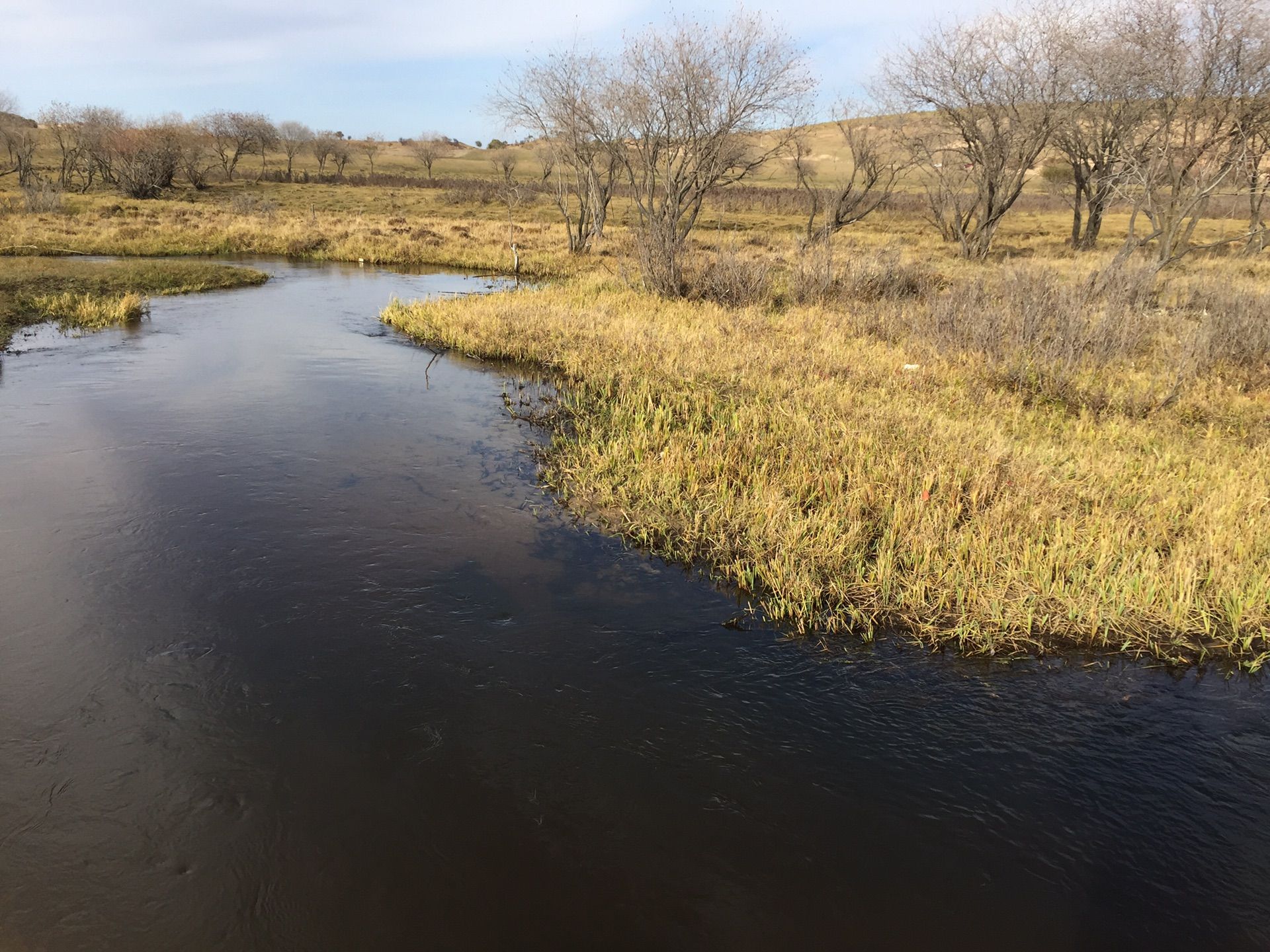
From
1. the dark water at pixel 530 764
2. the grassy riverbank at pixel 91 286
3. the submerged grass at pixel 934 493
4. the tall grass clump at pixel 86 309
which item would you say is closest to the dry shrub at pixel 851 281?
the submerged grass at pixel 934 493

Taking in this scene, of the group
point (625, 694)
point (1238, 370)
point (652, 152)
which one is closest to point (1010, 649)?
point (625, 694)

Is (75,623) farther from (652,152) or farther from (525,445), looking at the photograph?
(652,152)

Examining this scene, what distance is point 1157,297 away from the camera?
15.6 m

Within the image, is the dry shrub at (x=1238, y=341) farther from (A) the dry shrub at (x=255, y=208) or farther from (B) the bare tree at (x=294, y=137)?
(B) the bare tree at (x=294, y=137)

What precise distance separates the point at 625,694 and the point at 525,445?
500cm

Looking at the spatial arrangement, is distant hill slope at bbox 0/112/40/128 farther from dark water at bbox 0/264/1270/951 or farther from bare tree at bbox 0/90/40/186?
dark water at bbox 0/264/1270/951

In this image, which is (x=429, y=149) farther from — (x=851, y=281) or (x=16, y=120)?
(x=851, y=281)

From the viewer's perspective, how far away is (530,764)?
4000 millimetres

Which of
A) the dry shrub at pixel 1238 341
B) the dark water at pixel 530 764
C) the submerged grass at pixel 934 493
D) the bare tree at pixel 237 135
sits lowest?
the dark water at pixel 530 764

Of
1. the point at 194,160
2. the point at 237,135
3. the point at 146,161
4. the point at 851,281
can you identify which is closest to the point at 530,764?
the point at 851,281

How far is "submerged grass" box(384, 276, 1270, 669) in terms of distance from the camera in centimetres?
536

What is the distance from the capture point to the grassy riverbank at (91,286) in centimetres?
1436

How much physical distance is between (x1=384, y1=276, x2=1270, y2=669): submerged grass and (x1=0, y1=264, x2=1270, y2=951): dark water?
0.46 metres

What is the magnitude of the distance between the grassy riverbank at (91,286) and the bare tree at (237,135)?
51.1m
